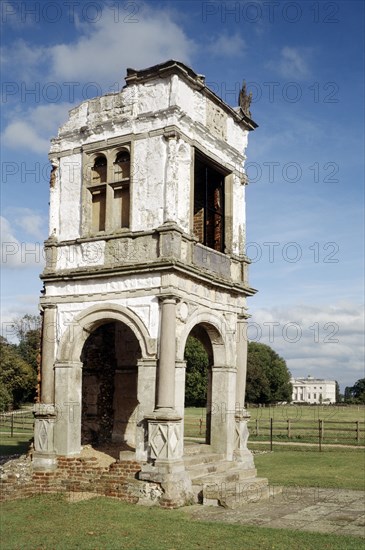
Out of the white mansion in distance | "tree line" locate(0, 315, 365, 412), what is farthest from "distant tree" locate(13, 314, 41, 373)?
the white mansion in distance

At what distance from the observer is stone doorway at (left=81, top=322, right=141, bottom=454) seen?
53.9ft

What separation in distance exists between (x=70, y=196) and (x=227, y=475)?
24.3ft

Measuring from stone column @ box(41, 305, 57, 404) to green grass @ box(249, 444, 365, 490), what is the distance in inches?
245

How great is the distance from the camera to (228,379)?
15398 millimetres

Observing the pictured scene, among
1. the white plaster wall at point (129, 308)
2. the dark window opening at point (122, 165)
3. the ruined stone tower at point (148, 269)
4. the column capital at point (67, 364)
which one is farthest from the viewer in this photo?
the dark window opening at point (122, 165)

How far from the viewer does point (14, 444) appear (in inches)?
1007

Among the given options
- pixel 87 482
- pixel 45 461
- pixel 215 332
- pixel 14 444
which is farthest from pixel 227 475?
pixel 14 444

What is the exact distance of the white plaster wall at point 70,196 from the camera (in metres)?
15.1

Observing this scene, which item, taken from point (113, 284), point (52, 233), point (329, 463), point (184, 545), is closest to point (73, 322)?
point (113, 284)

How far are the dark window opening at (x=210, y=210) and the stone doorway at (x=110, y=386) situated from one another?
3258 millimetres

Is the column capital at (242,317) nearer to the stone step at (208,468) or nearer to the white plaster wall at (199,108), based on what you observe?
the stone step at (208,468)

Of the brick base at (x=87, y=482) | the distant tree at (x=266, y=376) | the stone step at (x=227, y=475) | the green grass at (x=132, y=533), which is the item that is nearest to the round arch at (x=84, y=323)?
the brick base at (x=87, y=482)

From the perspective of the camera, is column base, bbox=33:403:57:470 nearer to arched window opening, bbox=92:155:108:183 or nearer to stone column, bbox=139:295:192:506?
stone column, bbox=139:295:192:506

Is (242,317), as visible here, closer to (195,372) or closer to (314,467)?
(314,467)
